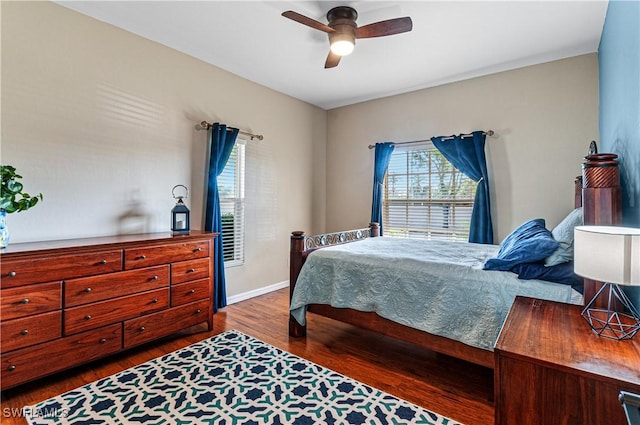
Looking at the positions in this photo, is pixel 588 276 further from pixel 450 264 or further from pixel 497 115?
pixel 497 115

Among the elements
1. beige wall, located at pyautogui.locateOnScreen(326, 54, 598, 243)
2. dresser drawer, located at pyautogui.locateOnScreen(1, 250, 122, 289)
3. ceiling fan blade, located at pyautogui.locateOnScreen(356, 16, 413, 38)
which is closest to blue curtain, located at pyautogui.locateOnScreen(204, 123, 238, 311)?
dresser drawer, located at pyautogui.locateOnScreen(1, 250, 122, 289)

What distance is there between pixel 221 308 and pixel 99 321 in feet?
4.80

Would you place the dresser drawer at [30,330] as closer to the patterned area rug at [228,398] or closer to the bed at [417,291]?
the patterned area rug at [228,398]

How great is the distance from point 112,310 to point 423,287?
2265mm

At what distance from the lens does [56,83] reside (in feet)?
8.18

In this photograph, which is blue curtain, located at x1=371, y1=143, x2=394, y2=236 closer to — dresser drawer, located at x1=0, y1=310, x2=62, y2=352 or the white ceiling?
the white ceiling

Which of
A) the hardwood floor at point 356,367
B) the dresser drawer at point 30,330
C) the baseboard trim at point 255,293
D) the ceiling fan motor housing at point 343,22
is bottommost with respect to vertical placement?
the hardwood floor at point 356,367

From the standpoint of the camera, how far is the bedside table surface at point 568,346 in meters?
1.03

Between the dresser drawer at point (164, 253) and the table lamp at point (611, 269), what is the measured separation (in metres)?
2.70

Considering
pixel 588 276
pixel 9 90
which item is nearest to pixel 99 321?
pixel 9 90

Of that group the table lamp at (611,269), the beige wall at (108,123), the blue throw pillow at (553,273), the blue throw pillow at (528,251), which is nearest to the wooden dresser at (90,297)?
the beige wall at (108,123)

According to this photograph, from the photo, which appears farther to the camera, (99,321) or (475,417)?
(99,321)

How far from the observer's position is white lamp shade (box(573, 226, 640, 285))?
1.11 metres

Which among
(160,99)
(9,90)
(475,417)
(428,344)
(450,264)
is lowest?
(475,417)
